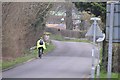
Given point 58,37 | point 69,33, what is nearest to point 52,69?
point 58,37

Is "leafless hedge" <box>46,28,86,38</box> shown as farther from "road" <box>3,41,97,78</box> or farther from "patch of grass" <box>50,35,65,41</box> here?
"road" <box>3,41,97,78</box>

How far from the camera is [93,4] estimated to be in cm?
2441

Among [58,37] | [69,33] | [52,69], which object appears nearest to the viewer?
[52,69]

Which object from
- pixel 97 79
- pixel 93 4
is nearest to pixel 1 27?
pixel 93 4

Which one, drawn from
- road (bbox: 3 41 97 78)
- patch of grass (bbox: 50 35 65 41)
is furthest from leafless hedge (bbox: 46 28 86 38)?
road (bbox: 3 41 97 78)

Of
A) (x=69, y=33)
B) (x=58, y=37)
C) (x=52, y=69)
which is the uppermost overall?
(x=69, y=33)

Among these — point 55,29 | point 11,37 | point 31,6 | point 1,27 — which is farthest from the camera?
point 55,29

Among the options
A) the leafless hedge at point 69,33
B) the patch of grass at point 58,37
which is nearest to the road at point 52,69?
the patch of grass at point 58,37

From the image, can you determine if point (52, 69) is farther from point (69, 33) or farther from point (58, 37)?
point (69, 33)

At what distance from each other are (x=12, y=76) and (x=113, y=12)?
11.7 metres

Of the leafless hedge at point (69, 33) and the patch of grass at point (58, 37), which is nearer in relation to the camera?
the patch of grass at point (58, 37)

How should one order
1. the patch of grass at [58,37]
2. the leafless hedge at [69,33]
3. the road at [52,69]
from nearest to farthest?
the road at [52,69], the patch of grass at [58,37], the leafless hedge at [69,33]

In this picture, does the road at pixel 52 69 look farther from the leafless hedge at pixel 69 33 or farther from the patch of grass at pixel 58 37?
the leafless hedge at pixel 69 33

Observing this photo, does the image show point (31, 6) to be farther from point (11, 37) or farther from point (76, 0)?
point (76, 0)
